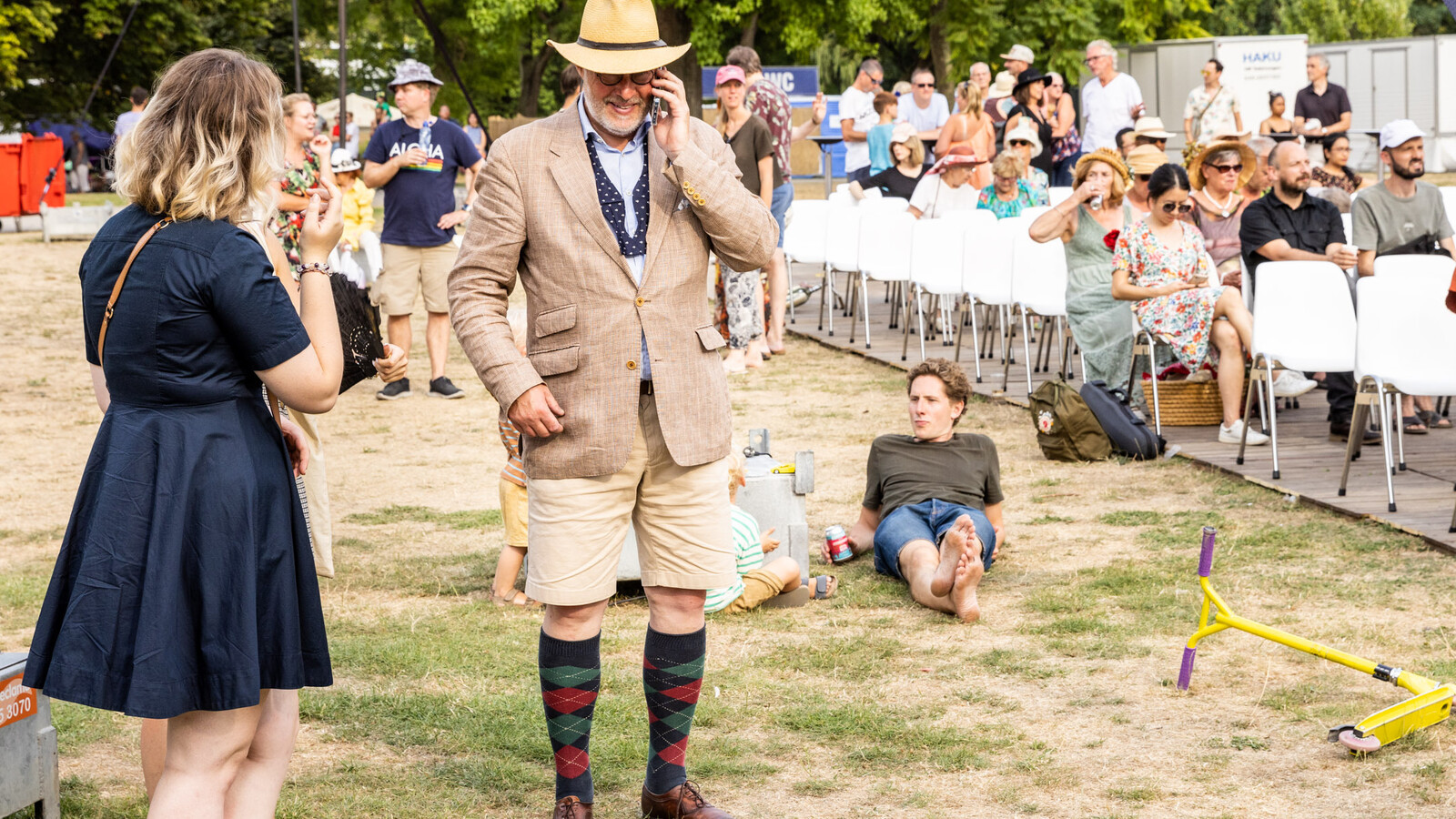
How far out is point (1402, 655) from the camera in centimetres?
492

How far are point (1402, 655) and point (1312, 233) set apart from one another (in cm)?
446

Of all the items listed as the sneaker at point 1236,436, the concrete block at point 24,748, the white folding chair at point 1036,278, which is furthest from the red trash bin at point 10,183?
the concrete block at point 24,748

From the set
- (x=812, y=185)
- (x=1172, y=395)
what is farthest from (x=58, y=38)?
(x=1172, y=395)

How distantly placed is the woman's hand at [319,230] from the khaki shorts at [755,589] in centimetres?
273

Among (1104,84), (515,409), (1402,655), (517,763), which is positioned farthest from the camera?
(1104,84)

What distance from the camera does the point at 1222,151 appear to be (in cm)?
963

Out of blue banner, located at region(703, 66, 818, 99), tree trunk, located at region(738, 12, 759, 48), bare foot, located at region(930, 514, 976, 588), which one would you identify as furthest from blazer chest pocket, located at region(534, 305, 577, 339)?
blue banner, located at region(703, 66, 818, 99)

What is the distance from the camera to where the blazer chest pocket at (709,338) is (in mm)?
3574

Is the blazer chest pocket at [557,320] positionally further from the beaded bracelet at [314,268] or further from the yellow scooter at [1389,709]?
the yellow scooter at [1389,709]

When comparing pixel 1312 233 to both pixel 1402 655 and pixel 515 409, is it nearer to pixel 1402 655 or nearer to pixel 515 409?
pixel 1402 655

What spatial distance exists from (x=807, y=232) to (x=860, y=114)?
3959mm

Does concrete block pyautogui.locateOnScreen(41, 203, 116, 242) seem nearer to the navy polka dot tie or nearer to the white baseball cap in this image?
the white baseball cap

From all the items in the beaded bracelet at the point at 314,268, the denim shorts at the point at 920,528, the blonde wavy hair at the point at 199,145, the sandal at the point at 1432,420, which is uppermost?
the blonde wavy hair at the point at 199,145

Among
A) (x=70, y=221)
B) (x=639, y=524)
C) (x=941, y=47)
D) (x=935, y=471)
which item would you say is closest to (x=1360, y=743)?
(x=639, y=524)
